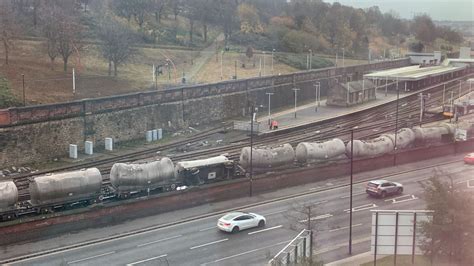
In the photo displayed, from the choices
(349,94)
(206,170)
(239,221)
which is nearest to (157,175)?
(206,170)

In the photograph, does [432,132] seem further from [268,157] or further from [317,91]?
[317,91]

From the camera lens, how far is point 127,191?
7.77 m

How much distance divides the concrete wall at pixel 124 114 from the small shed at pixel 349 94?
45.6 inches

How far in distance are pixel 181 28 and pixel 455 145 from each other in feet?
42.6

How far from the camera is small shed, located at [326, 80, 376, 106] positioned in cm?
1627

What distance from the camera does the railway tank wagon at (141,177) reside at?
7.71m

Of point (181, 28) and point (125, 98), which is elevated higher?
point (181, 28)

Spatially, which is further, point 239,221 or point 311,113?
point 311,113

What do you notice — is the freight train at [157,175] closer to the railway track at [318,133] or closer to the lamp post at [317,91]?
the railway track at [318,133]

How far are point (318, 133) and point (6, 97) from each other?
5783mm

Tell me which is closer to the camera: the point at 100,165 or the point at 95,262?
the point at 95,262

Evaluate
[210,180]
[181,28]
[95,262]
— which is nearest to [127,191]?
[210,180]

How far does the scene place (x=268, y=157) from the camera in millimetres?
9117

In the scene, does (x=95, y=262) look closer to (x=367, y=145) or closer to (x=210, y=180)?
(x=210, y=180)
